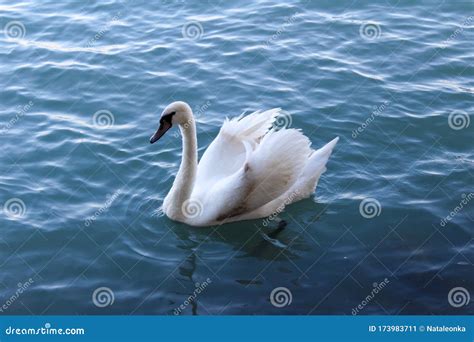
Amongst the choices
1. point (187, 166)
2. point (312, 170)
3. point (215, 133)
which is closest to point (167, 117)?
point (187, 166)

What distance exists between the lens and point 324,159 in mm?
11977

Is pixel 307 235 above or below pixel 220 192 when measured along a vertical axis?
below

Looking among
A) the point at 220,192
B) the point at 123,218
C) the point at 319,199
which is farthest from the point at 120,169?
the point at 319,199

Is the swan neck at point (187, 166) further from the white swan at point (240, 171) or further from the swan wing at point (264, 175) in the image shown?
the swan wing at point (264, 175)

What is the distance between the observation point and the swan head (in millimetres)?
11219

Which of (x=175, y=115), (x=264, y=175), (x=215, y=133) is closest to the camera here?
(x=264, y=175)

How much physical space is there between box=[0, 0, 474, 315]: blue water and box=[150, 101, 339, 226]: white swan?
0.30 meters

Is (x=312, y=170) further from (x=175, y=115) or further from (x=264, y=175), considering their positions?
(x=175, y=115)

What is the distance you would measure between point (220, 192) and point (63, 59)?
5.96 metres

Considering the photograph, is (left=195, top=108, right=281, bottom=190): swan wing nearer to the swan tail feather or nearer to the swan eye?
the swan tail feather

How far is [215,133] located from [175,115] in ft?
8.58

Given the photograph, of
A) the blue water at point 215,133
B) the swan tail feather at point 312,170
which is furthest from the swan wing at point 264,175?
the blue water at point 215,133

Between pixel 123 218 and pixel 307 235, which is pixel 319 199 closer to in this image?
pixel 307 235

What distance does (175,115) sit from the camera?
11.3 meters
